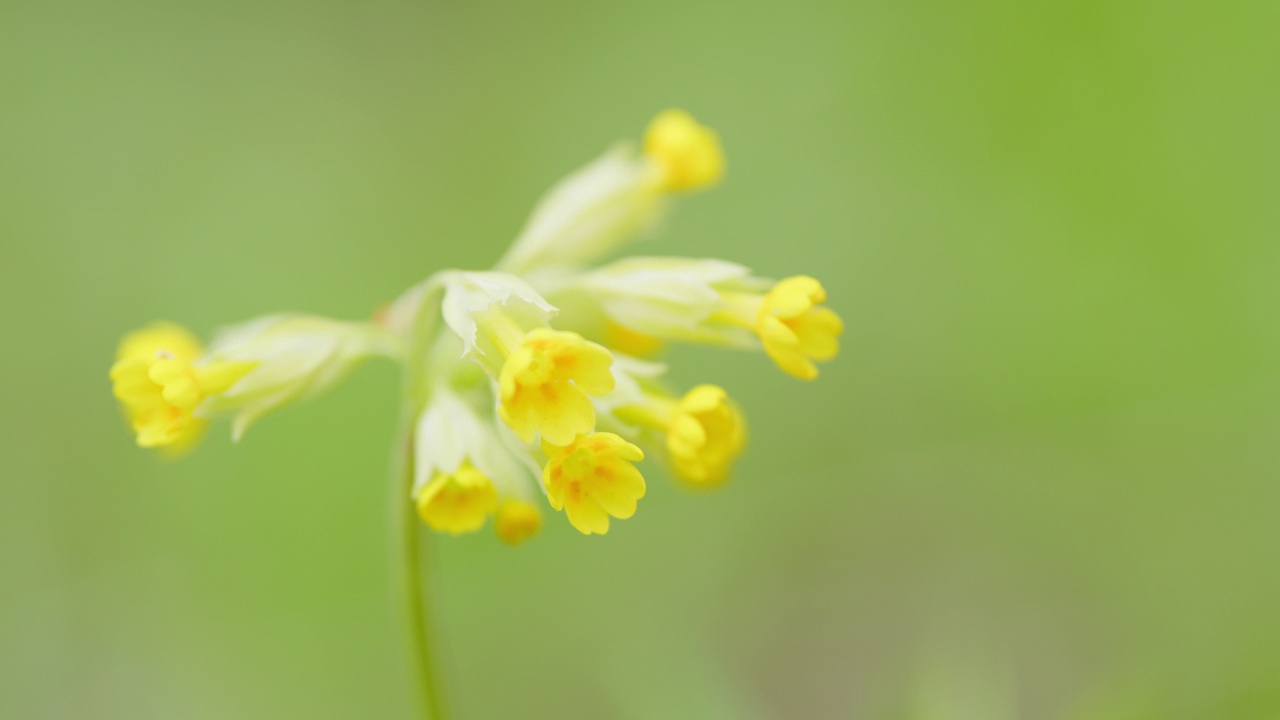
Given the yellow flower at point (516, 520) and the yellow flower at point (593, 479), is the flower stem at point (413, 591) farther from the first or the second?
the yellow flower at point (593, 479)

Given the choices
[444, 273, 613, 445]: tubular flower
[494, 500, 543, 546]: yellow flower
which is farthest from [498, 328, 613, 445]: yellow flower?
[494, 500, 543, 546]: yellow flower

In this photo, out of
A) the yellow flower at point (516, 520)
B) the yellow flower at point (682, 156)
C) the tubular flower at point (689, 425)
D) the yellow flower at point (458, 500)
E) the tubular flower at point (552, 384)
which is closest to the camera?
the tubular flower at point (552, 384)

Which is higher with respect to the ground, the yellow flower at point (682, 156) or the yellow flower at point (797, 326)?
the yellow flower at point (682, 156)

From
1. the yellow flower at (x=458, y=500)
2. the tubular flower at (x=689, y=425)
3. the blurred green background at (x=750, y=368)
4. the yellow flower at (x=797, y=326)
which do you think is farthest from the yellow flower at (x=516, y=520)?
the blurred green background at (x=750, y=368)

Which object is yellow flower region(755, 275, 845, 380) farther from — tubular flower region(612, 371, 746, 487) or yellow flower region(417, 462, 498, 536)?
yellow flower region(417, 462, 498, 536)

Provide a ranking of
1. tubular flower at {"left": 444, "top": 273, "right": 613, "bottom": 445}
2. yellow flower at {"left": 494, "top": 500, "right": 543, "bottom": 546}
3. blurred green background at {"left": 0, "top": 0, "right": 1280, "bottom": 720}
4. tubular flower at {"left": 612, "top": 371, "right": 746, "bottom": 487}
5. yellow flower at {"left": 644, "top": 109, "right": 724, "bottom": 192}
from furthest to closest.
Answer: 1. blurred green background at {"left": 0, "top": 0, "right": 1280, "bottom": 720}
2. yellow flower at {"left": 644, "top": 109, "right": 724, "bottom": 192}
3. yellow flower at {"left": 494, "top": 500, "right": 543, "bottom": 546}
4. tubular flower at {"left": 612, "top": 371, "right": 746, "bottom": 487}
5. tubular flower at {"left": 444, "top": 273, "right": 613, "bottom": 445}

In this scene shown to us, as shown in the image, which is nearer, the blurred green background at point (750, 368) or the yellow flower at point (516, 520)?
the yellow flower at point (516, 520)
